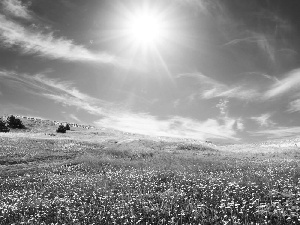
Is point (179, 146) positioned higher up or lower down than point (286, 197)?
higher up

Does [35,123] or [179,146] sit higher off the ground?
[35,123]

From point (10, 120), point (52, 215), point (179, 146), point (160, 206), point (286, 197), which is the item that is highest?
point (10, 120)

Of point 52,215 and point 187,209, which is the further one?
point 52,215

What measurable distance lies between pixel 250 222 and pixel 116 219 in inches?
177

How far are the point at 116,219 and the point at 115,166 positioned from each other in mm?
19785

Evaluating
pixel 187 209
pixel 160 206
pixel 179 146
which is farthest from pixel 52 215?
pixel 179 146

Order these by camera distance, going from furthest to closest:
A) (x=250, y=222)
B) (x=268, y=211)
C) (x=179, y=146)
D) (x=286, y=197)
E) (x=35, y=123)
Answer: (x=35, y=123)
(x=179, y=146)
(x=286, y=197)
(x=268, y=211)
(x=250, y=222)

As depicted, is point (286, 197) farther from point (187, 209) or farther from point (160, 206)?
point (160, 206)

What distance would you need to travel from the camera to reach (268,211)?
425 inches

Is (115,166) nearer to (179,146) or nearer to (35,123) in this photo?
(179,146)

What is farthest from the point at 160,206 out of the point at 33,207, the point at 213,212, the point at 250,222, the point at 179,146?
the point at 179,146

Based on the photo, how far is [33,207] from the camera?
1517cm

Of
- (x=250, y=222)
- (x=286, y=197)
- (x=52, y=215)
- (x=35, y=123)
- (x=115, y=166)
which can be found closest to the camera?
(x=250, y=222)

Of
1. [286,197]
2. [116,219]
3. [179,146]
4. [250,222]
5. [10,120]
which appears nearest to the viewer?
[250,222]
